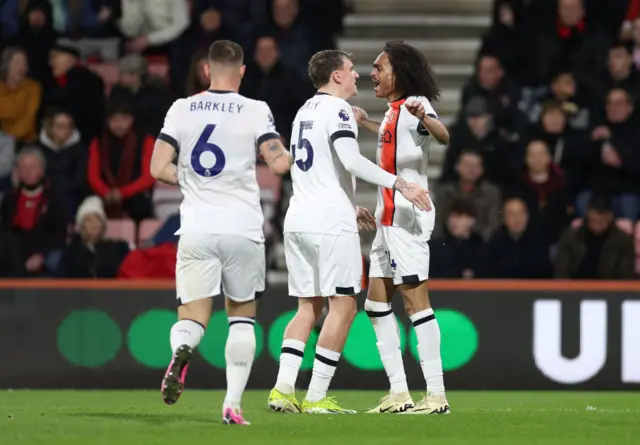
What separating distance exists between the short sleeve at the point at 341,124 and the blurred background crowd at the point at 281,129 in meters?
4.25

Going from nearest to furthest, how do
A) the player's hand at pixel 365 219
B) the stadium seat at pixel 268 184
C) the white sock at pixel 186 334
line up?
the white sock at pixel 186 334 → the player's hand at pixel 365 219 → the stadium seat at pixel 268 184

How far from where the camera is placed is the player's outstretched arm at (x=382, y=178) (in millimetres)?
8039

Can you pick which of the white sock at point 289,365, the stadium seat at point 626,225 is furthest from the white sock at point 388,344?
the stadium seat at point 626,225

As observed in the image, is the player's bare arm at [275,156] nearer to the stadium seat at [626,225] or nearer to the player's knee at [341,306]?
the player's knee at [341,306]

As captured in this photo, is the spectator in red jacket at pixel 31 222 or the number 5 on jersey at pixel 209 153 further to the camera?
the spectator in red jacket at pixel 31 222

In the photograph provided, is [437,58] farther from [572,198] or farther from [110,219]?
[110,219]

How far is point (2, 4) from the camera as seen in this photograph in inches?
633

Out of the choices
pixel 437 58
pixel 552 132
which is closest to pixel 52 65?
pixel 437 58

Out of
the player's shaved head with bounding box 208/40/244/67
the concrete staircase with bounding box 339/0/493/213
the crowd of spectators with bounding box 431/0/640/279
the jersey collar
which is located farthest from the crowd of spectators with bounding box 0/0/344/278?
the player's shaved head with bounding box 208/40/244/67

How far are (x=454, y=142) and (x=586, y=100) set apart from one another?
146 cm

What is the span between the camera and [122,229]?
1357 centimetres

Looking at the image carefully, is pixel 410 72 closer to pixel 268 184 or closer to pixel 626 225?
pixel 626 225

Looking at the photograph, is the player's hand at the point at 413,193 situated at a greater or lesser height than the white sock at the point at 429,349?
greater

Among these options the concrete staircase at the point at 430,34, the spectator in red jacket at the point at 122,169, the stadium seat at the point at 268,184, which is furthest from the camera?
the concrete staircase at the point at 430,34
